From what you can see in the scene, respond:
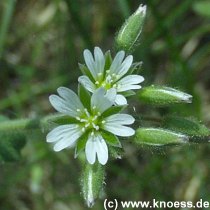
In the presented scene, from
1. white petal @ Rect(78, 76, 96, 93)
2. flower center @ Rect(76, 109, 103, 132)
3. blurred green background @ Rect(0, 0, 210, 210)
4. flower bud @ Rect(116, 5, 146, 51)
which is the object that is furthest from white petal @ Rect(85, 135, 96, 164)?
blurred green background @ Rect(0, 0, 210, 210)

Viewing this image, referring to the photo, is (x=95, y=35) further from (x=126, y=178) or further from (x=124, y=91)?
(x=124, y=91)

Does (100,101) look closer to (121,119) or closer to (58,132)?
(121,119)

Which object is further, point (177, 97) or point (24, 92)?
point (24, 92)

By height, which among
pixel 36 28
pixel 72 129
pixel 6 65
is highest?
pixel 36 28

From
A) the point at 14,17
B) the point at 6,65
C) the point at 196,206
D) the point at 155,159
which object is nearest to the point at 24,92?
the point at 6,65

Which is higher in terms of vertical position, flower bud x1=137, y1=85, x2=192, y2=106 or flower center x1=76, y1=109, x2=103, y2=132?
flower bud x1=137, y1=85, x2=192, y2=106

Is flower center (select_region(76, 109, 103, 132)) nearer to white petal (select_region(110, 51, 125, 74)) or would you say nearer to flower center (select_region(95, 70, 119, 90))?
flower center (select_region(95, 70, 119, 90))
